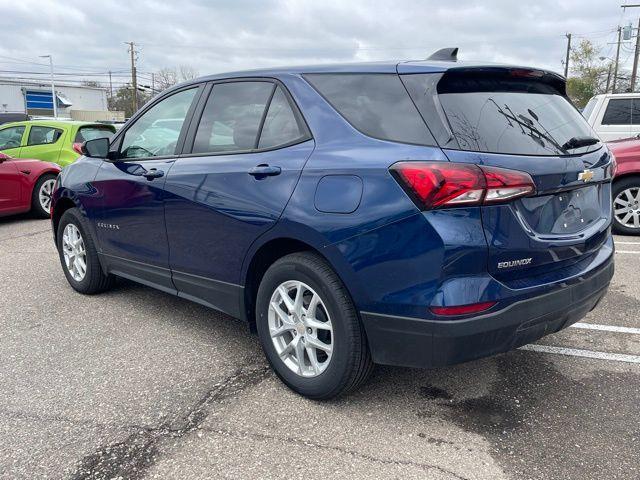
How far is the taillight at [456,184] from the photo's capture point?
239 cm

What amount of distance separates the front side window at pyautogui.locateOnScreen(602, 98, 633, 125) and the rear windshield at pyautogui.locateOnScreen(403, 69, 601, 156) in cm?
713

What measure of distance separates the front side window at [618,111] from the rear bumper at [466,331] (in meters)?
7.60

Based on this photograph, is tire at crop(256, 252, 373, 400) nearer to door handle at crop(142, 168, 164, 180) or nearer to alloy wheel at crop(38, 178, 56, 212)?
door handle at crop(142, 168, 164, 180)

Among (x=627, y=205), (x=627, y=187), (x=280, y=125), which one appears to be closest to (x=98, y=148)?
(x=280, y=125)

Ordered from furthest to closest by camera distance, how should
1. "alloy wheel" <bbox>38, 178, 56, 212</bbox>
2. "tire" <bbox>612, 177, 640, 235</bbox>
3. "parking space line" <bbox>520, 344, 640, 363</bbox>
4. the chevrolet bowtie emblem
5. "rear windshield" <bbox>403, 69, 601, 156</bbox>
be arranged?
"alloy wheel" <bbox>38, 178, 56, 212</bbox> < "tire" <bbox>612, 177, 640, 235</bbox> < "parking space line" <bbox>520, 344, 640, 363</bbox> < the chevrolet bowtie emblem < "rear windshield" <bbox>403, 69, 601, 156</bbox>

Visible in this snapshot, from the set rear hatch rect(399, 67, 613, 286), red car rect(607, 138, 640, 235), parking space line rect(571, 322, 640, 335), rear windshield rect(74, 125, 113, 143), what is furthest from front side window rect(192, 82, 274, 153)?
rear windshield rect(74, 125, 113, 143)

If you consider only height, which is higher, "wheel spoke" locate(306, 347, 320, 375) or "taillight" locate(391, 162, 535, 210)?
"taillight" locate(391, 162, 535, 210)

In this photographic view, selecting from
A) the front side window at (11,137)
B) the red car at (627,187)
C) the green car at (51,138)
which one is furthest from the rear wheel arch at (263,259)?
the front side window at (11,137)

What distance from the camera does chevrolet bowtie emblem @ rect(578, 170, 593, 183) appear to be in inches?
110

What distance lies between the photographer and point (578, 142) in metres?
2.96

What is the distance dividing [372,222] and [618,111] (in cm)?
828

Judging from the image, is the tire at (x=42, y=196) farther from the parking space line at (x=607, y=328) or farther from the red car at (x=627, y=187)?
the red car at (x=627, y=187)

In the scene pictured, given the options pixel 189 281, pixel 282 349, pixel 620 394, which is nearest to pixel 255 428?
pixel 282 349

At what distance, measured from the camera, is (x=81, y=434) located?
2.74 meters
